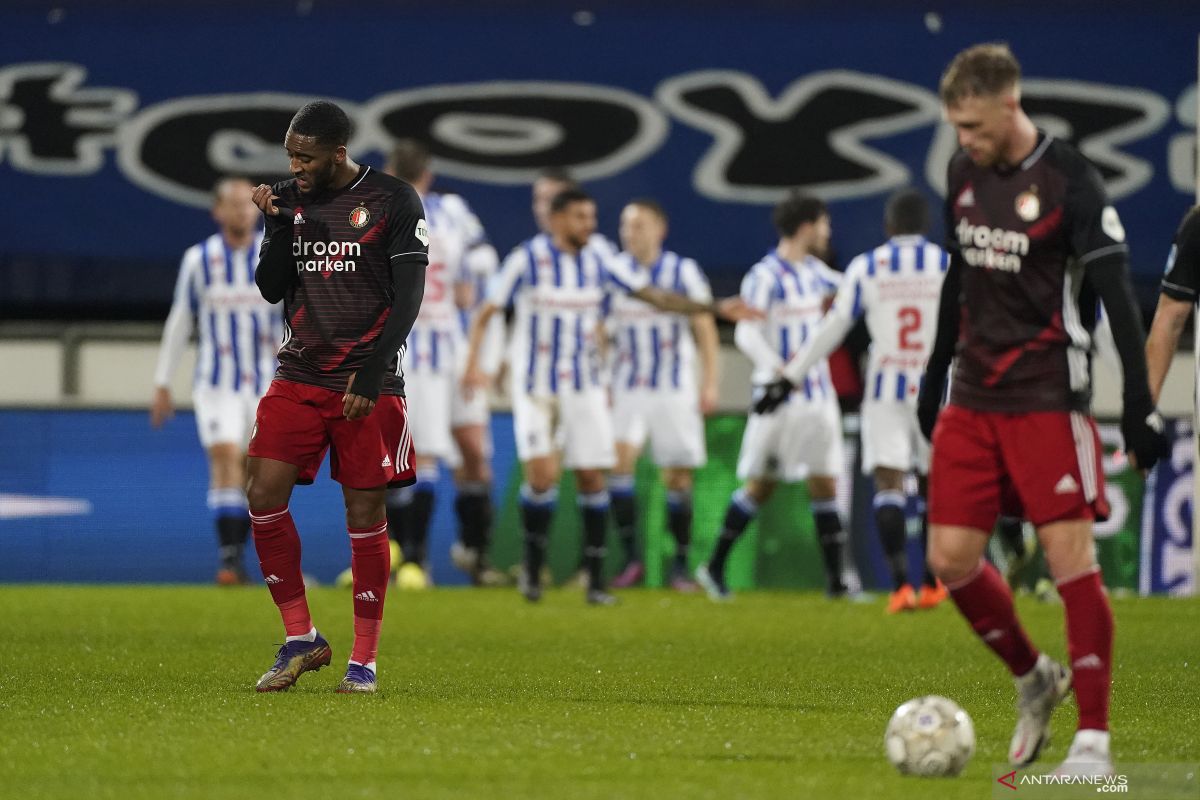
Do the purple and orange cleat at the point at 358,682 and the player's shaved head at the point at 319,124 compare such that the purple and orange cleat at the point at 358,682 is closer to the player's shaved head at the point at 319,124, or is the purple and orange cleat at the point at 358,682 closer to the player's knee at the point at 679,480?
the player's shaved head at the point at 319,124

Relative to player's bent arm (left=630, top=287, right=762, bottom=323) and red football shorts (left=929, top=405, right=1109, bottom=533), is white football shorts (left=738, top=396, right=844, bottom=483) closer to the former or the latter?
player's bent arm (left=630, top=287, right=762, bottom=323)

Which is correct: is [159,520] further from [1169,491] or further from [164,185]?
[1169,491]

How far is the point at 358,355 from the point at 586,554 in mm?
5186

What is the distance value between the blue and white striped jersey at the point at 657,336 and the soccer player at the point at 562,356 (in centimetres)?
120

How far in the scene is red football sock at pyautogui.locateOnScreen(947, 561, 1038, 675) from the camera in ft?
16.1

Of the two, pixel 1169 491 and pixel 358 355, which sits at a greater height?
pixel 358 355

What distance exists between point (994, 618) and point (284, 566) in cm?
251

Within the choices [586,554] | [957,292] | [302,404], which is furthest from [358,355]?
[586,554]

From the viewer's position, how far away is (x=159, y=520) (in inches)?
507

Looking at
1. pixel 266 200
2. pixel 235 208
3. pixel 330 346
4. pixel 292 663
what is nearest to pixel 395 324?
pixel 330 346

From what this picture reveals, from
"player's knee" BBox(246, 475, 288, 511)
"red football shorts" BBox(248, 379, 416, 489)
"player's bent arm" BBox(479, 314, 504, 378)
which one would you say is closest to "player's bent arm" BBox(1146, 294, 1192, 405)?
"red football shorts" BBox(248, 379, 416, 489)

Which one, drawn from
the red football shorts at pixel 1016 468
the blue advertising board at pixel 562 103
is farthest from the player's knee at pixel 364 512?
the blue advertising board at pixel 562 103

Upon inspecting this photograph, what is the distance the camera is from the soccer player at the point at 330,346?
6312mm

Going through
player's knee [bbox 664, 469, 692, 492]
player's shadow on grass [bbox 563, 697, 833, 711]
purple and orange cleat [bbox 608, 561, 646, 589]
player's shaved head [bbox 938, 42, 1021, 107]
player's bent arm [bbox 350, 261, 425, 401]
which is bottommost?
purple and orange cleat [bbox 608, 561, 646, 589]
